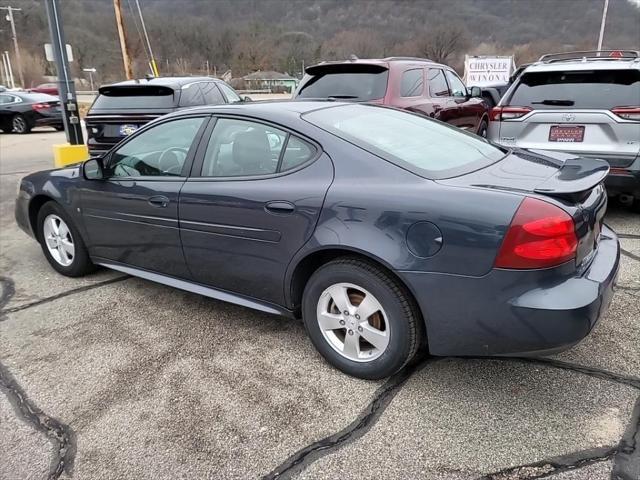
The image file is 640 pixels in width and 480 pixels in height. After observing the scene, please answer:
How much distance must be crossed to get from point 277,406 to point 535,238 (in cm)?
146

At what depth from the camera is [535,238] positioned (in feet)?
7.05

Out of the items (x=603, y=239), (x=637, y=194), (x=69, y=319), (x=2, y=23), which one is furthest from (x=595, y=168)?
(x=2, y=23)

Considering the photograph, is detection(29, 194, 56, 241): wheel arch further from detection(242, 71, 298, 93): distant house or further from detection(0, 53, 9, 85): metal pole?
detection(0, 53, 9, 85): metal pole

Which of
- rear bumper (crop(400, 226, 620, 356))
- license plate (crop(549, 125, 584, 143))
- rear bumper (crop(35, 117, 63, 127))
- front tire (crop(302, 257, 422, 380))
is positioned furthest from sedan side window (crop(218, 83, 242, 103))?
rear bumper (crop(35, 117, 63, 127))

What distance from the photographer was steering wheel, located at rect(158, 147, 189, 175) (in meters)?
3.32

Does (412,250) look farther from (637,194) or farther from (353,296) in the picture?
(637,194)

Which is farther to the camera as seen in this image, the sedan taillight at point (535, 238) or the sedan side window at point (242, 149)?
the sedan side window at point (242, 149)

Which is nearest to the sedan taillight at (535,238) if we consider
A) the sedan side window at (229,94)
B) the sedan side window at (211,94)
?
the sedan side window at (211,94)

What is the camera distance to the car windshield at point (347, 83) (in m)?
5.90

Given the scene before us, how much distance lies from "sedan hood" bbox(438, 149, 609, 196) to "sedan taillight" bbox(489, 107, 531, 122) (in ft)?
7.59

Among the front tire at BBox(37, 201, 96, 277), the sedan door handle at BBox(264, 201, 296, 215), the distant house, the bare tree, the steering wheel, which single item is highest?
the bare tree

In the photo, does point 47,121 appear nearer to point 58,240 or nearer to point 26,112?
point 26,112

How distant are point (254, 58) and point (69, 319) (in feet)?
252

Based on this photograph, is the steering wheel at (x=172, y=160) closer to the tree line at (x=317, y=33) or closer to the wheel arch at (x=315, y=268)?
the wheel arch at (x=315, y=268)
